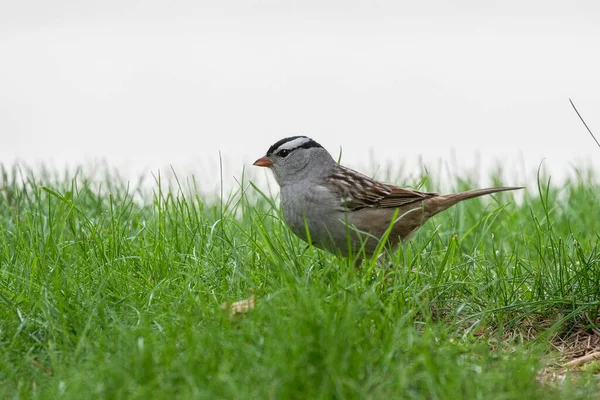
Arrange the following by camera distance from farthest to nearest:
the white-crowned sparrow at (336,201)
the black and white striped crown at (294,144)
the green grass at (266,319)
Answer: the black and white striped crown at (294,144)
the white-crowned sparrow at (336,201)
the green grass at (266,319)

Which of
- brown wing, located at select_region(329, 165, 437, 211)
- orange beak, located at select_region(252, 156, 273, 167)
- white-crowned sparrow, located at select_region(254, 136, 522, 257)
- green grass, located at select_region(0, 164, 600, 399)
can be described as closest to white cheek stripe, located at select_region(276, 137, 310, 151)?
white-crowned sparrow, located at select_region(254, 136, 522, 257)

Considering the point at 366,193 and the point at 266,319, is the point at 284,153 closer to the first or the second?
the point at 366,193

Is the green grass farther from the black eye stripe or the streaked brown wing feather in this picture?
the black eye stripe

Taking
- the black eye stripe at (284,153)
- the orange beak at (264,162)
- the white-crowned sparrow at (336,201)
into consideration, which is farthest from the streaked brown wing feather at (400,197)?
the orange beak at (264,162)

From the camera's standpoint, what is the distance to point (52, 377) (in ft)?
13.5

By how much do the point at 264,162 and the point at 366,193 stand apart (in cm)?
86

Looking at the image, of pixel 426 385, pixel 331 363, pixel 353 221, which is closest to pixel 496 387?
pixel 426 385

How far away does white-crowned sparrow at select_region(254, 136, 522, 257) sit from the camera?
18.2 feet

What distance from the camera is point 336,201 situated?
5.66m

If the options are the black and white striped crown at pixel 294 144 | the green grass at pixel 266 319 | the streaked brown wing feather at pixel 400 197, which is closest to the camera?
the green grass at pixel 266 319

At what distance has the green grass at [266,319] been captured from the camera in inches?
145

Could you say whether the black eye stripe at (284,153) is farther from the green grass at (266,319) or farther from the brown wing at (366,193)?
the green grass at (266,319)

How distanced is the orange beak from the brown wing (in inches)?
21.1

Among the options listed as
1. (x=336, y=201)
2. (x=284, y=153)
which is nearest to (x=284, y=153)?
(x=284, y=153)
